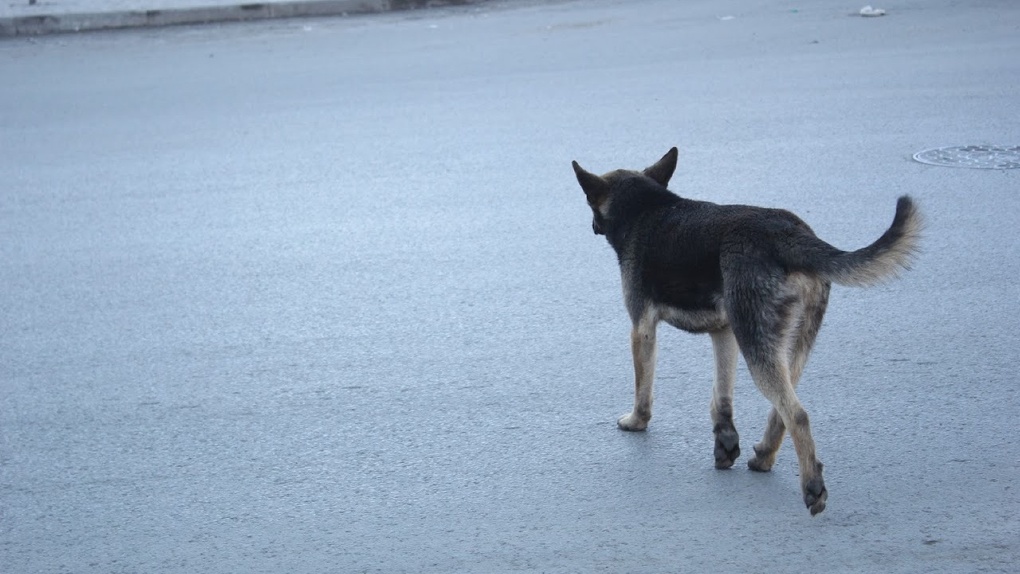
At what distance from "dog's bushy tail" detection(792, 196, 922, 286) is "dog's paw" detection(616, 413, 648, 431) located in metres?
1.23

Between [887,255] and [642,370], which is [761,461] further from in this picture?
[887,255]

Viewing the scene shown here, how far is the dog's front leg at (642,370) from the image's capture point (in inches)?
189

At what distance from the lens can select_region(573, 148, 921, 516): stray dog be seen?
4113mm

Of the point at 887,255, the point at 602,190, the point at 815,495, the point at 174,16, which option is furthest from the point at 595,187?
the point at 174,16

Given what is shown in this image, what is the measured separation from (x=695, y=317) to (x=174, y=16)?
14.7 m

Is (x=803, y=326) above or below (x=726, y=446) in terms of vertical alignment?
above

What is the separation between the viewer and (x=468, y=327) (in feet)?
20.7

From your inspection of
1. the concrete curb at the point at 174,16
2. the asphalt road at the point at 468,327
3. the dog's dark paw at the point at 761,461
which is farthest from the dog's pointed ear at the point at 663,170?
the concrete curb at the point at 174,16

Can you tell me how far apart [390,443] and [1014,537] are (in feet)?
7.69

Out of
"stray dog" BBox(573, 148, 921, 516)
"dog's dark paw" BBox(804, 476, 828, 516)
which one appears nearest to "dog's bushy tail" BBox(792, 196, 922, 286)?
"stray dog" BBox(573, 148, 921, 516)

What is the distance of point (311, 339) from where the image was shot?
6285 mm

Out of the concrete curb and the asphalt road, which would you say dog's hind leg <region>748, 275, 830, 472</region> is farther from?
the concrete curb

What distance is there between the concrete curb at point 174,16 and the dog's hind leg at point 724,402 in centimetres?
1397

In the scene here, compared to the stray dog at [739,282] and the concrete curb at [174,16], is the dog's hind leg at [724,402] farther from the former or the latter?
the concrete curb at [174,16]
